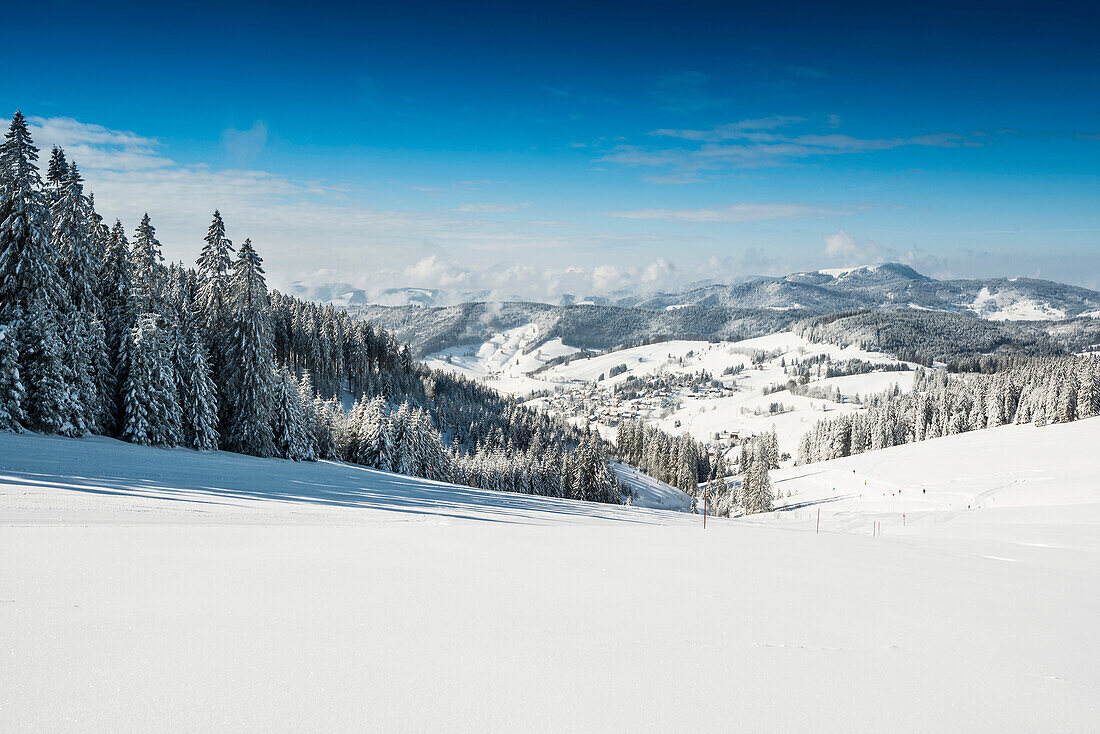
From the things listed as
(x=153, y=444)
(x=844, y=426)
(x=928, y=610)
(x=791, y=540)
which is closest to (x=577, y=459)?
(x=153, y=444)

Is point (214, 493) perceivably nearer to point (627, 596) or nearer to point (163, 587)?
point (163, 587)

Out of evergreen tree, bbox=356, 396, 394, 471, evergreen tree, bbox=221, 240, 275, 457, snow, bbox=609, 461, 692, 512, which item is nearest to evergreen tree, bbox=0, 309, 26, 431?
evergreen tree, bbox=221, 240, 275, 457

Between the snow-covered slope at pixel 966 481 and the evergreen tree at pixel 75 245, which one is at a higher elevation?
the evergreen tree at pixel 75 245

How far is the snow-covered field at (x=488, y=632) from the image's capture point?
329cm

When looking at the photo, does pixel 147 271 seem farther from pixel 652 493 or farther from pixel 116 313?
pixel 652 493

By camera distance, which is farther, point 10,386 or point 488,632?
point 10,386

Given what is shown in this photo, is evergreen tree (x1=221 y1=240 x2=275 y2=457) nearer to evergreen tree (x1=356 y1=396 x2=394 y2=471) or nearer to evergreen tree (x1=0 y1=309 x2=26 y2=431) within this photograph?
evergreen tree (x1=0 y1=309 x2=26 y2=431)

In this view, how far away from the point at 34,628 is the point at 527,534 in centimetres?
697

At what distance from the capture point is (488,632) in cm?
448

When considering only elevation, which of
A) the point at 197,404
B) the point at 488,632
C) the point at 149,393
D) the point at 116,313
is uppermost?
the point at 116,313

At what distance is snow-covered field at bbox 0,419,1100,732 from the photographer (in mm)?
3285

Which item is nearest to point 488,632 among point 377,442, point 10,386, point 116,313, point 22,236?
point 10,386

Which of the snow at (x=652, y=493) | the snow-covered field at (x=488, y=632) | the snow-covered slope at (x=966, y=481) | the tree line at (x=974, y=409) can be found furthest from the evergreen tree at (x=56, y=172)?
the tree line at (x=974, y=409)

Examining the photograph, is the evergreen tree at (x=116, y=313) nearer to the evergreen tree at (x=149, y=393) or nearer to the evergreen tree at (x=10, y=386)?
the evergreen tree at (x=149, y=393)
